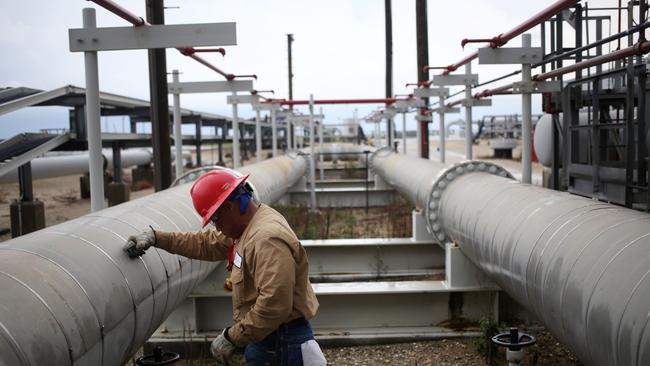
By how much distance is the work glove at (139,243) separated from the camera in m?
3.42

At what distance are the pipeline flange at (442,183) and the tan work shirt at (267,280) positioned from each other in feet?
11.8

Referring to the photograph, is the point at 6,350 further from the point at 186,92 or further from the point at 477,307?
the point at 186,92

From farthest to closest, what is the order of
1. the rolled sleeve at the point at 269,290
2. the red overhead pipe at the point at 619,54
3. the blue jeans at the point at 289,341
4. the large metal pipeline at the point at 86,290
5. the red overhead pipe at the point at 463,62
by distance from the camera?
the red overhead pipe at the point at 463,62 → the red overhead pipe at the point at 619,54 → the blue jeans at the point at 289,341 → the rolled sleeve at the point at 269,290 → the large metal pipeline at the point at 86,290

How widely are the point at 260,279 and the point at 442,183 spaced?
4102 millimetres

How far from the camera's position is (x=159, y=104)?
827cm

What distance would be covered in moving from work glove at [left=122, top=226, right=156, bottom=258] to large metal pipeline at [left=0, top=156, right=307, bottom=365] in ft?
0.17

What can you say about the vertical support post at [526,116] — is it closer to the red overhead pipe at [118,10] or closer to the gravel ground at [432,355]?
the gravel ground at [432,355]

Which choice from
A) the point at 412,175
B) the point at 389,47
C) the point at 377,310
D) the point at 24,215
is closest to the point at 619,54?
the point at 377,310

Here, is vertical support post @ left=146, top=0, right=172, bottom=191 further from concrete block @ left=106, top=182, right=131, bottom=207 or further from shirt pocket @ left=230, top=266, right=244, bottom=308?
concrete block @ left=106, top=182, right=131, bottom=207

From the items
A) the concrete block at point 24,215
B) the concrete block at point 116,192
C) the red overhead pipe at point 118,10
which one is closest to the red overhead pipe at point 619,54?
the red overhead pipe at point 118,10

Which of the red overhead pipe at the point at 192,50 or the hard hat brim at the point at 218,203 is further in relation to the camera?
the red overhead pipe at the point at 192,50

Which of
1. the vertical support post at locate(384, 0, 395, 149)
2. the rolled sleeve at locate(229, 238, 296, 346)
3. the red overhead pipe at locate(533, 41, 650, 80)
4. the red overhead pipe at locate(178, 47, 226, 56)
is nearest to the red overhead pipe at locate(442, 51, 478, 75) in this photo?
the red overhead pipe at locate(533, 41, 650, 80)

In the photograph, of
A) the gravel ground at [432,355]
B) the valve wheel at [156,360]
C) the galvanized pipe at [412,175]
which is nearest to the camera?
the valve wheel at [156,360]

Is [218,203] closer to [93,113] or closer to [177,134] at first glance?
[93,113]
